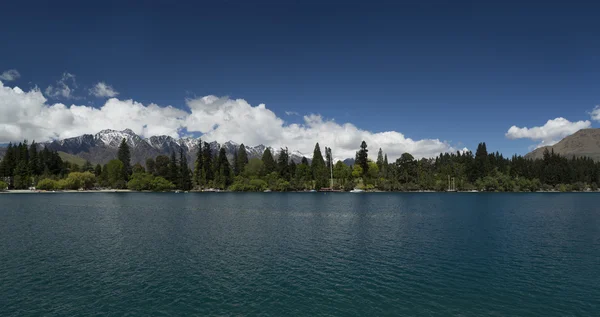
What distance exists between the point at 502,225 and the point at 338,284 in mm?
55631

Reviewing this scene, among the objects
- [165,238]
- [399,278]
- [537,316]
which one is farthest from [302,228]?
[537,316]

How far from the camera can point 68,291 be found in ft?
100

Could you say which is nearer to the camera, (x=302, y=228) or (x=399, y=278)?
(x=399, y=278)

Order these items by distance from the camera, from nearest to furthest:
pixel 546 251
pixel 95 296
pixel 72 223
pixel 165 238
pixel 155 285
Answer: pixel 95 296
pixel 155 285
pixel 546 251
pixel 165 238
pixel 72 223

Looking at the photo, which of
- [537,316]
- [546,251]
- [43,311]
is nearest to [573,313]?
[537,316]

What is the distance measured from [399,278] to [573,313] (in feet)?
44.7

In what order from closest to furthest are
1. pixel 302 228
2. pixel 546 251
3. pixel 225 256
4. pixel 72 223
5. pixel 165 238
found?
pixel 225 256 < pixel 546 251 < pixel 165 238 < pixel 302 228 < pixel 72 223


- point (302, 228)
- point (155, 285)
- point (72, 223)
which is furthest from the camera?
point (72, 223)

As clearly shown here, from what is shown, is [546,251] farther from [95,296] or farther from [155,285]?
[95,296]

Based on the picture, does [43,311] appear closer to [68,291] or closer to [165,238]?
[68,291]

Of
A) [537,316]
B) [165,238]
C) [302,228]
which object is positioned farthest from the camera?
[302,228]

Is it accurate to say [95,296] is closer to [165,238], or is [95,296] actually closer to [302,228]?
[165,238]

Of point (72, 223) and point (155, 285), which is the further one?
point (72, 223)

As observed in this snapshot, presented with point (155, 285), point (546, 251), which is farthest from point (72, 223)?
point (546, 251)
